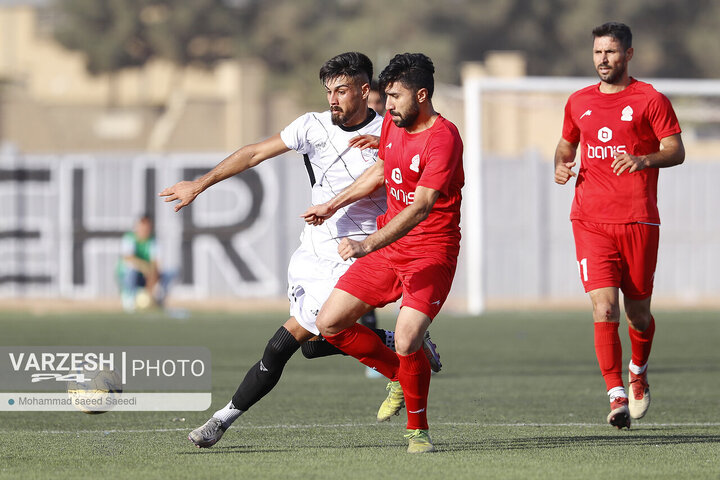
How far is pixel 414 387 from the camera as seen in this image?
282 inches

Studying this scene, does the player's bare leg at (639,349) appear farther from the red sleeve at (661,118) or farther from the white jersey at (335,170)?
the white jersey at (335,170)

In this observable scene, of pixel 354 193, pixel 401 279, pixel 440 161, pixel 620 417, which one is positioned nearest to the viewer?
pixel 440 161

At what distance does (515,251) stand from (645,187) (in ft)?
62.7

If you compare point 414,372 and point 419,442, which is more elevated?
point 414,372

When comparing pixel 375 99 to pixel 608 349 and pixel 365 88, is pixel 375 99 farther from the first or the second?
pixel 608 349

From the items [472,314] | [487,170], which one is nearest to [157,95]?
[487,170]

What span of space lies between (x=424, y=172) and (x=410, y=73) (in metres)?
0.55

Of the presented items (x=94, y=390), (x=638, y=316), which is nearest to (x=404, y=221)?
(x=638, y=316)

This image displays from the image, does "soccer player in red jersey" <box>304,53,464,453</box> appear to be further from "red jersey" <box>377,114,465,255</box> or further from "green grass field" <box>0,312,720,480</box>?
"green grass field" <box>0,312,720,480</box>

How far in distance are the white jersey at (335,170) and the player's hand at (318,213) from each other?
1.52 ft

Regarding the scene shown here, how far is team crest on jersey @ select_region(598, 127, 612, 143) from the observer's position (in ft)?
26.6

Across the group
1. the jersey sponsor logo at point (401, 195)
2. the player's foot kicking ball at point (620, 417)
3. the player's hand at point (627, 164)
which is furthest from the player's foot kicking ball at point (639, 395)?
the jersey sponsor logo at point (401, 195)

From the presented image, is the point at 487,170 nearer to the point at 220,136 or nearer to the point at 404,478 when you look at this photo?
the point at 404,478

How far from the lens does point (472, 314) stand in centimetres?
2175
